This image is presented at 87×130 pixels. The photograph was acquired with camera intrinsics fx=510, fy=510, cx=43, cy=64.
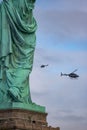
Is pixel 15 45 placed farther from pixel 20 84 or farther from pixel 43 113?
pixel 43 113

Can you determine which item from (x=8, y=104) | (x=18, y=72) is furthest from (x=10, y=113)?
(x=18, y=72)

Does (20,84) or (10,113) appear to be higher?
(20,84)

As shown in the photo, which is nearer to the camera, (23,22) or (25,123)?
(25,123)

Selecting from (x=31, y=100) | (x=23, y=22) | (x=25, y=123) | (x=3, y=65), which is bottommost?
(x=25, y=123)
